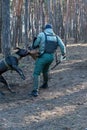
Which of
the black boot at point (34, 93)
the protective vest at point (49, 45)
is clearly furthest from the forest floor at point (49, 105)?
the protective vest at point (49, 45)

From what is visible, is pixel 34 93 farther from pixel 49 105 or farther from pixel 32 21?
pixel 32 21

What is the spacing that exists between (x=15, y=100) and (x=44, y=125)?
1791 mm

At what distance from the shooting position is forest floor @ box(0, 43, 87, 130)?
750 cm

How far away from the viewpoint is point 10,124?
24.5ft

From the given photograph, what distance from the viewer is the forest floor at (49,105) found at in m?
7.50

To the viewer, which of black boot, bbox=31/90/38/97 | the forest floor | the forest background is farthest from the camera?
the forest background

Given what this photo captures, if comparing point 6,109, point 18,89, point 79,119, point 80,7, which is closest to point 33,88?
point 18,89

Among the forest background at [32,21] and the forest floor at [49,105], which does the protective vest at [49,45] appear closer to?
the forest floor at [49,105]

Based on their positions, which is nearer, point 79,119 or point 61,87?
point 79,119

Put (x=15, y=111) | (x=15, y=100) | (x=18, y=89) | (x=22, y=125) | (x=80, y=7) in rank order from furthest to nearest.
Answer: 1. (x=80, y=7)
2. (x=18, y=89)
3. (x=15, y=100)
4. (x=15, y=111)
5. (x=22, y=125)

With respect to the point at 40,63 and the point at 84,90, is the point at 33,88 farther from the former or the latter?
the point at 84,90

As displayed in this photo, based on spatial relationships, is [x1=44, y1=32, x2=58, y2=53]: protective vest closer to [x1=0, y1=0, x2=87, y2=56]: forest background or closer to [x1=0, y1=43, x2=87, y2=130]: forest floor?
[x1=0, y1=43, x2=87, y2=130]: forest floor

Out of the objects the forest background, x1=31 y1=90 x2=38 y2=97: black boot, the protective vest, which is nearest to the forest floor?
x1=31 y1=90 x2=38 y2=97: black boot

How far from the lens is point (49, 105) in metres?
8.70
